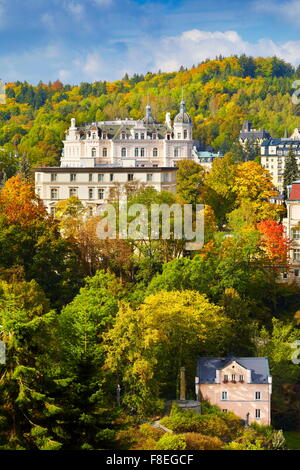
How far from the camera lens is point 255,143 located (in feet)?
379

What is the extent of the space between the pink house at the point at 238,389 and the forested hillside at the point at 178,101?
60050 millimetres

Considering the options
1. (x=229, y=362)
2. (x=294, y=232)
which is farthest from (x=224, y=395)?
(x=294, y=232)

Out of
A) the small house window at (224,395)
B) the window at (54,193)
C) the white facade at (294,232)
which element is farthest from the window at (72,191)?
the small house window at (224,395)

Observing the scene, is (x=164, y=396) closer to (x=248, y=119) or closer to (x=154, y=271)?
(x=154, y=271)

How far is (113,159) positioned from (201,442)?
40.0 m

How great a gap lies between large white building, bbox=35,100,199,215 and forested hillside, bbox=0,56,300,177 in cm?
2233

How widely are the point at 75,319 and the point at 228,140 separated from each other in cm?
9088

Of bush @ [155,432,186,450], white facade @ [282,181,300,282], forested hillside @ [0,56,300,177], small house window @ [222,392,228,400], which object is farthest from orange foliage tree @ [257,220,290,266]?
forested hillside @ [0,56,300,177]

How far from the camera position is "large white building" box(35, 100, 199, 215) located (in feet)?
189

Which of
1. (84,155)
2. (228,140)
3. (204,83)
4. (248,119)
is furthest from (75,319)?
(204,83)

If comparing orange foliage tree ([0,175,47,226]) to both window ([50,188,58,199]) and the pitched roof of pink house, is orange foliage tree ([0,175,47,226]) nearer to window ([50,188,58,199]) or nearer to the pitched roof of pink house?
window ([50,188,58,199])

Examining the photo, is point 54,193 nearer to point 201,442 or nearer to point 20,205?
point 20,205

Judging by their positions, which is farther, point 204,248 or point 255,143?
point 255,143

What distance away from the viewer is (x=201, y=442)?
109 feet
